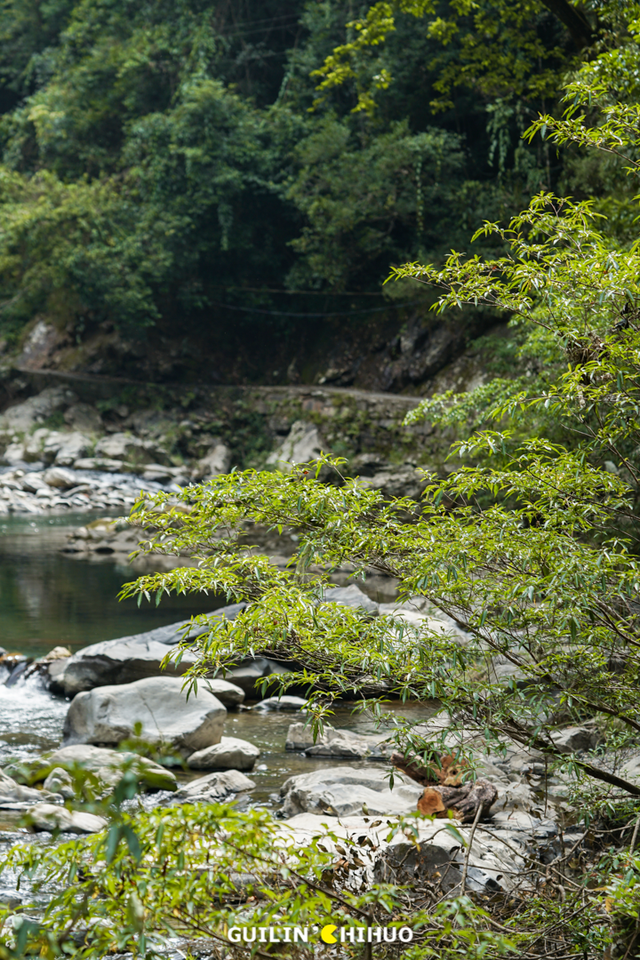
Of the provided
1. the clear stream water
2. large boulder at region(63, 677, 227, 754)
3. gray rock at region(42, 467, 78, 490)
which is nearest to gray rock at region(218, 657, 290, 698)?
the clear stream water

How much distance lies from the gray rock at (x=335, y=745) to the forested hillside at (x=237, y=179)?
1221 cm

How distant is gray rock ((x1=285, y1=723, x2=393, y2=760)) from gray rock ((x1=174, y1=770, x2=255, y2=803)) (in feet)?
2.55

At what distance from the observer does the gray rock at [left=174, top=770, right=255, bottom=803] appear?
5141mm

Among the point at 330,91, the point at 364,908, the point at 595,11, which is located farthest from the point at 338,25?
the point at 364,908

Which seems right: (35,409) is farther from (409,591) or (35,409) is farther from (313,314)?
(409,591)

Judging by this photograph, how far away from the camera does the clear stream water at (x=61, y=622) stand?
6250 millimetres

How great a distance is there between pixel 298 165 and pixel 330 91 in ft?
7.12

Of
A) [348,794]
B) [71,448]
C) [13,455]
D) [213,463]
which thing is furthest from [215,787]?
[13,455]

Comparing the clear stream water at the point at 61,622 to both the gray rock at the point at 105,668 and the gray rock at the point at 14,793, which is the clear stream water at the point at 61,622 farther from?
the gray rock at the point at 14,793

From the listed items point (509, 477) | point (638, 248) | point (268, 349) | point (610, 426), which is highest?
point (638, 248)

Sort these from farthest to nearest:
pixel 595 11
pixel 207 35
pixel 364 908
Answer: pixel 207 35 < pixel 595 11 < pixel 364 908

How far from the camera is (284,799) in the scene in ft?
16.7

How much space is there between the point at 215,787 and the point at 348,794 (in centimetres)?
112

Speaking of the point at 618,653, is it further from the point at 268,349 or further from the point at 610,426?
the point at 268,349
